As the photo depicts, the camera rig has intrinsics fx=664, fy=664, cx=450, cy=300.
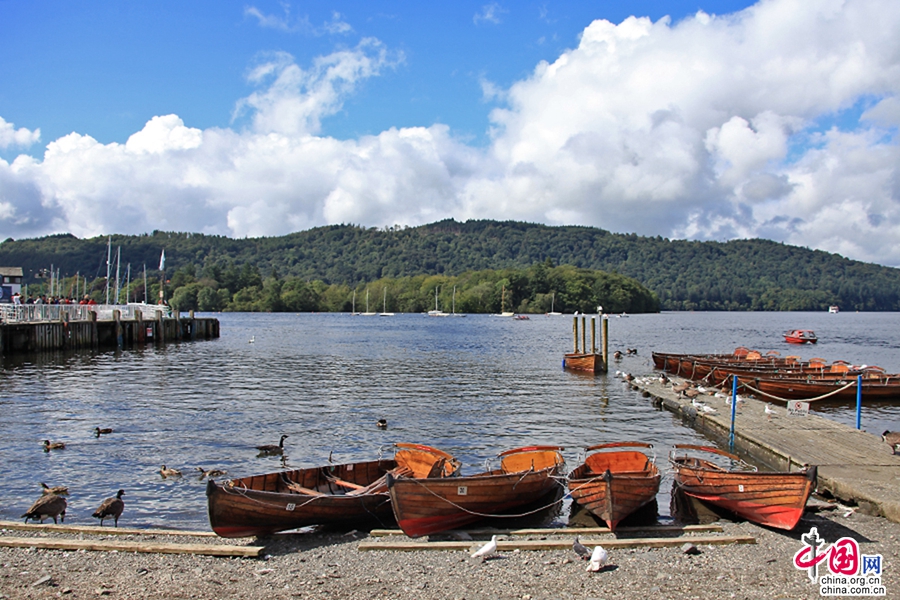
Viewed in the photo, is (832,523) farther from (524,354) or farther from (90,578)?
(524,354)

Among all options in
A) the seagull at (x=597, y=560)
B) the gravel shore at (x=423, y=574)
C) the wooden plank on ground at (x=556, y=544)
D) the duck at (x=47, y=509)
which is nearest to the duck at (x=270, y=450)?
the duck at (x=47, y=509)

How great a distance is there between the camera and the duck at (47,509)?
1388 centimetres

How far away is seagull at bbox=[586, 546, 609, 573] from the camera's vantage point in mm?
10688

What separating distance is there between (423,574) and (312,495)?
129 inches

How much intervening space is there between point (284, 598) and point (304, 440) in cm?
1365

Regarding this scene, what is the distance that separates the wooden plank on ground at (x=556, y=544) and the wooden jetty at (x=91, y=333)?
168 ft

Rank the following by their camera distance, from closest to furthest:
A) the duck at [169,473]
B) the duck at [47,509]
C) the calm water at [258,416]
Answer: the duck at [47,509], the duck at [169,473], the calm water at [258,416]

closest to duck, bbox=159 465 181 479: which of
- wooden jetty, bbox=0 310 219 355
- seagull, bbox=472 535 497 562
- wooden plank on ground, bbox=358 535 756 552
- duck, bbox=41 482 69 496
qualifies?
duck, bbox=41 482 69 496

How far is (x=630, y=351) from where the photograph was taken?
6259 centimetres

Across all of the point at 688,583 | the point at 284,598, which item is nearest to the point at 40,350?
the point at 284,598

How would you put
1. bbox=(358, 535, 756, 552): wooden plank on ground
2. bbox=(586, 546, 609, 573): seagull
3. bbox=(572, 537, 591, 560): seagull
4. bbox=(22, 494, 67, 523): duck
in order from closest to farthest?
bbox=(586, 546, 609, 573): seagull → bbox=(572, 537, 591, 560): seagull → bbox=(358, 535, 756, 552): wooden plank on ground → bbox=(22, 494, 67, 523): duck

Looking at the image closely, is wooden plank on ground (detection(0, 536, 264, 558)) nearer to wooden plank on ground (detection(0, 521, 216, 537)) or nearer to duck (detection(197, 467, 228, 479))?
wooden plank on ground (detection(0, 521, 216, 537))

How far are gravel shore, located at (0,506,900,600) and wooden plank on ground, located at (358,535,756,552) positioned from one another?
12cm

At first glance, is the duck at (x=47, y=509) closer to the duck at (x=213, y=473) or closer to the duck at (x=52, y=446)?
the duck at (x=213, y=473)
